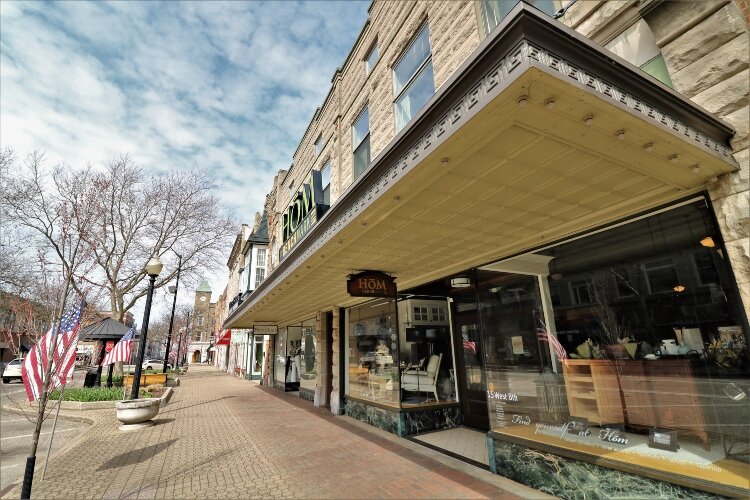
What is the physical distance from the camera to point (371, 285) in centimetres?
678

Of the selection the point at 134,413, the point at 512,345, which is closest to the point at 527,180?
the point at 512,345

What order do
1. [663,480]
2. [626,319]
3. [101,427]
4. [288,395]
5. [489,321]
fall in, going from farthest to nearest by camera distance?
[288,395] → [101,427] → [489,321] → [626,319] → [663,480]

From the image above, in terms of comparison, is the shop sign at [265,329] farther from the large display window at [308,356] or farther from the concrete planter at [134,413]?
the concrete planter at [134,413]

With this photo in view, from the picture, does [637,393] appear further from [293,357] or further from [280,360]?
[280,360]

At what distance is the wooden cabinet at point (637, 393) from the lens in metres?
3.88

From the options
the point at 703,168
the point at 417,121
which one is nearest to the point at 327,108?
the point at 417,121

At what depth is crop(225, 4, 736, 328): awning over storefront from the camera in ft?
7.39

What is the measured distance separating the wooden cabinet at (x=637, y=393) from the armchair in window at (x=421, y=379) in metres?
3.49

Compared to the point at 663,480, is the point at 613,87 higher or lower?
higher

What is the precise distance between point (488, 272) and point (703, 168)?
132 inches

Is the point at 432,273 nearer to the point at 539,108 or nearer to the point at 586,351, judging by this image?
the point at 586,351

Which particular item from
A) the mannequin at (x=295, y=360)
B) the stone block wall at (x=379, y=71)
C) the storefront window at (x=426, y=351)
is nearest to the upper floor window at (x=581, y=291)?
the storefront window at (x=426, y=351)

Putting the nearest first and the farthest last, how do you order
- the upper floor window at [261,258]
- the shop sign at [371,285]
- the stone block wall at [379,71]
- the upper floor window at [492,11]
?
the upper floor window at [492,11] → the stone block wall at [379,71] → the shop sign at [371,285] → the upper floor window at [261,258]

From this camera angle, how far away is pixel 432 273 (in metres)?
7.34
